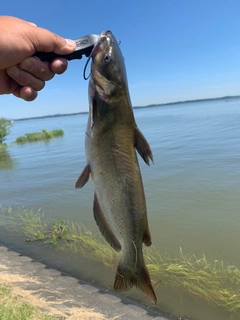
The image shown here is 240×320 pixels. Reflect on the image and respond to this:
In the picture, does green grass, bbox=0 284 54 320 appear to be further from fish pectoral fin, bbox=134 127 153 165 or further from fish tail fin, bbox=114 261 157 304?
fish pectoral fin, bbox=134 127 153 165

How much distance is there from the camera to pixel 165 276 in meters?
7.83

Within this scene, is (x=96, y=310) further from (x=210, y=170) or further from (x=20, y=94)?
(x=210, y=170)

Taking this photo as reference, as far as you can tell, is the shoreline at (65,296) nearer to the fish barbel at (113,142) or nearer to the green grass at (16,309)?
the green grass at (16,309)

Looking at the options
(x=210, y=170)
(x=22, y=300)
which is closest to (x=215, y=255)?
(x=22, y=300)

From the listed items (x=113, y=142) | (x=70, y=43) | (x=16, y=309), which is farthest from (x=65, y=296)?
(x=70, y=43)

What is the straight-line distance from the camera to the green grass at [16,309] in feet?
16.5

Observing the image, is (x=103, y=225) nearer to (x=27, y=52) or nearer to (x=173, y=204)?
(x=27, y=52)

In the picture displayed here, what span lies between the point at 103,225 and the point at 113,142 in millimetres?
706

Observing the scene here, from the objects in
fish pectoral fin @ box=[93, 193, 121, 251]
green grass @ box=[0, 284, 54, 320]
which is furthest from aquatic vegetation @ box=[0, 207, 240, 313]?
fish pectoral fin @ box=[93, 193, 121, 251]

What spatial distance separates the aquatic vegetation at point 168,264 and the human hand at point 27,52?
620 centimetres

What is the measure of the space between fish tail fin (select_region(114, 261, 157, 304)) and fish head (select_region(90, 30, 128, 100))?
146 cm

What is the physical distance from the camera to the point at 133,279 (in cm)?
258

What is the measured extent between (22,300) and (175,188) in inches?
399

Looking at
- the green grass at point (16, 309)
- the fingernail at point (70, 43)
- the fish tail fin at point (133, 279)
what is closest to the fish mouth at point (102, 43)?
the fingernail at point (70, 43)
